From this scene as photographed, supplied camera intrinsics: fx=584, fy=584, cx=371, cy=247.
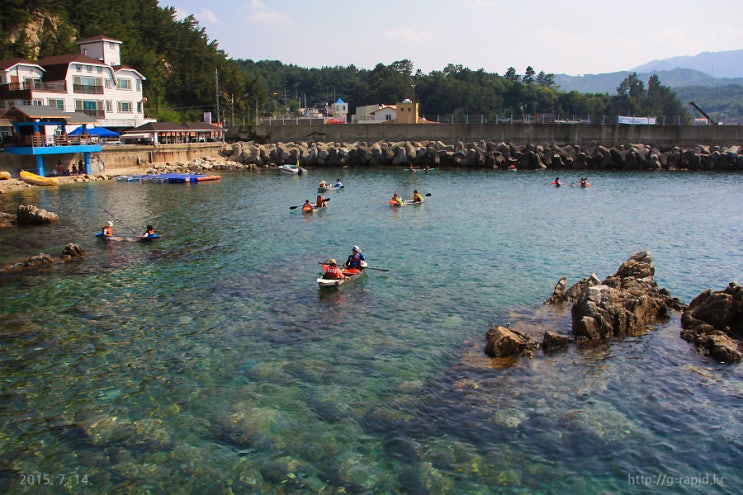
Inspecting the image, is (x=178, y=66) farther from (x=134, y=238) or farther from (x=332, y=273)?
(x=332, y=273)

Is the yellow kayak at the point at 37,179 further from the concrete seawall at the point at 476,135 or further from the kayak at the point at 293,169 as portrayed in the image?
the kayak at the point at 293,169

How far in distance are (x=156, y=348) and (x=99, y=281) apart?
8677 millimetres

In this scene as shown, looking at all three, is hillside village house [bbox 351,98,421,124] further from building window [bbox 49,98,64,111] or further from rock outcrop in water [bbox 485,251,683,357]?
rock outcrop in water [bbox 485,251,683,357]

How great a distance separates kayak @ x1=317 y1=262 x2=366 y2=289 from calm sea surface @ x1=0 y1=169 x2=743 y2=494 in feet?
1.54

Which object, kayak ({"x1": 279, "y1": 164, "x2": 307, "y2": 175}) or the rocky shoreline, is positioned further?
kayak ({"x1": 279, "y1": 164, "x2": 307, "y2": 175})

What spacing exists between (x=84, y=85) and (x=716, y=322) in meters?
72.3

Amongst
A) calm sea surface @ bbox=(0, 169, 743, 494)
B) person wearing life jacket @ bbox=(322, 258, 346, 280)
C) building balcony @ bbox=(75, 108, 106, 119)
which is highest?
building balcony @ bbox=(75, 108, 106, 119)

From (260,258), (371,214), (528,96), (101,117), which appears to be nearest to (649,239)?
(371,214)

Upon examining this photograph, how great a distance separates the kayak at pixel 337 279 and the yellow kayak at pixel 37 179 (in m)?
39.3

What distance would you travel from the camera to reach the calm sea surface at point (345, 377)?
1216 cm

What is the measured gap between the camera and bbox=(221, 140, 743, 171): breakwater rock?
235 ft

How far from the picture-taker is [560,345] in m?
17.9

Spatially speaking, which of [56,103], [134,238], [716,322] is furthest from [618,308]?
[56,103]

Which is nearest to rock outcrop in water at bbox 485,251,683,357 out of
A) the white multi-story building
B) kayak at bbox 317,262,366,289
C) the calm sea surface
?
the calm sea surface
